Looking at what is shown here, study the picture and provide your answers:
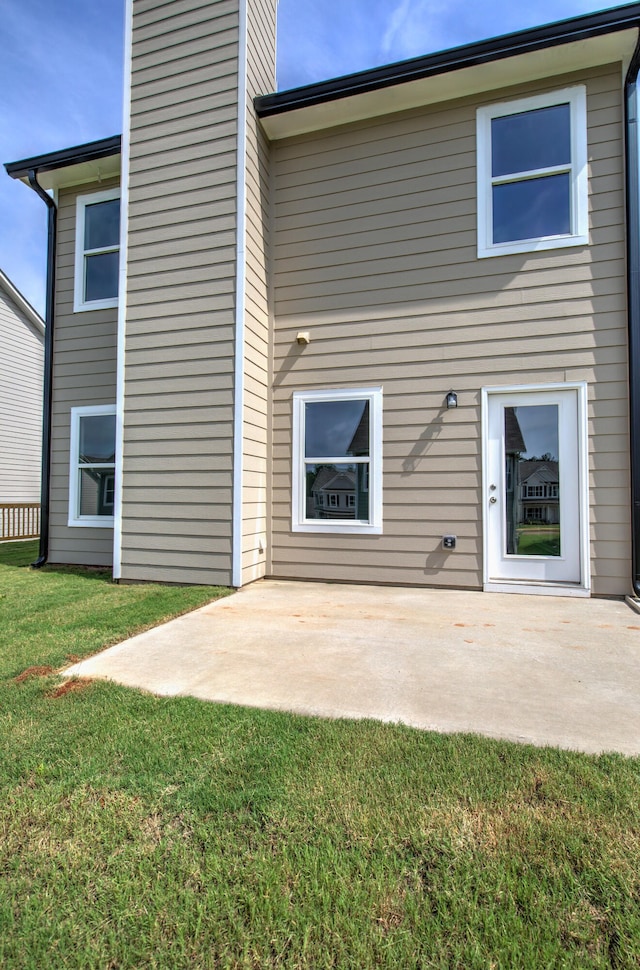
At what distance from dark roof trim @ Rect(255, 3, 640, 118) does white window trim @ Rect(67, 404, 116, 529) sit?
3864mm

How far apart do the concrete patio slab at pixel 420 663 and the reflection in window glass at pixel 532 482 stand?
62 centimetres

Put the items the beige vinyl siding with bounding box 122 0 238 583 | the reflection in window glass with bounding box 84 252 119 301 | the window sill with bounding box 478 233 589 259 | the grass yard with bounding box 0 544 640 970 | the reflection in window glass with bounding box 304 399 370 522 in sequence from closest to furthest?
1. the grass yard with bounding box 0 544 640 970
2. the window sill with bounding box 478 233 589 259
3. the beige vinyl siding with bounding box 122 0 238 583
4. the reflection in window glass with bounding box 304 399 370 522
5. the reflection in window glass with bounding box 84 252 119 301

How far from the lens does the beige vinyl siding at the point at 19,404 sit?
1083cm

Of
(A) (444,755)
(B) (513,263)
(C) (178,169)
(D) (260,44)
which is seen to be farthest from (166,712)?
(D) (260,44)

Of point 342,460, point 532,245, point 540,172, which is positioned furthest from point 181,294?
point 540,172

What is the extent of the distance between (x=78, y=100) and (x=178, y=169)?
5442 millimetres

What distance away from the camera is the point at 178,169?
513cm

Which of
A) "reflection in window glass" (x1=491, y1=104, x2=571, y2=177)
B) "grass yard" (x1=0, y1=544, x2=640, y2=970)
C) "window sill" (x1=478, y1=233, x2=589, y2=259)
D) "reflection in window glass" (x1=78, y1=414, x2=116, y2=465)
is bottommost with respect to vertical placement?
"grass yard" (x1=0, y1=544, x2=640, y2=970)

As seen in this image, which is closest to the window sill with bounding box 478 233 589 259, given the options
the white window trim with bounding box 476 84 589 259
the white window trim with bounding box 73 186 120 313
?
the white window trim with bounding box 476 84 589 259

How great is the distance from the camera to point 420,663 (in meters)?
2.76

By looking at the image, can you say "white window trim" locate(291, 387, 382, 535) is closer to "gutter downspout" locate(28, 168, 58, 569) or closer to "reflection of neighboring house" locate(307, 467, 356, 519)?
"reflection of neighboring house" locate(307, 467, 356, 519)

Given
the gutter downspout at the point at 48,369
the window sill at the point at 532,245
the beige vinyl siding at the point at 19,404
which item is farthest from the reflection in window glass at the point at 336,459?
the beige vinyl siding at the point at 19,404

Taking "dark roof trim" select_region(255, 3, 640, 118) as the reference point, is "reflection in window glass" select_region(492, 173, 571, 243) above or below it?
below

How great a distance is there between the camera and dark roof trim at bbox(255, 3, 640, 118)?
4.18 meters
